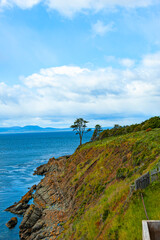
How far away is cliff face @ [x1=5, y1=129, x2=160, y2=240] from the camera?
14.6 m

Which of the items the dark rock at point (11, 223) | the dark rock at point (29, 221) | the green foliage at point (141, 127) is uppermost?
the green foliage at point (141, 127)

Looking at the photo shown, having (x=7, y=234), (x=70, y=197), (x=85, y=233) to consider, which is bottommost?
(x=7, y=234)

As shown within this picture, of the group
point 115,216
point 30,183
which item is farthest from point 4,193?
point 115,216

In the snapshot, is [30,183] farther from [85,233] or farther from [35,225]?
[85,233]

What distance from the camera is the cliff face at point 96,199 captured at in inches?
575

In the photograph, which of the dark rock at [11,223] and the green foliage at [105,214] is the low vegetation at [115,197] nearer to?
the green foliage at [105,214]

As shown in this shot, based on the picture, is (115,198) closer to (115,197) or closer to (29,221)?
(115,197)

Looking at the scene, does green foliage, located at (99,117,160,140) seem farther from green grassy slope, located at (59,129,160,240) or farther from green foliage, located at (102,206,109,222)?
green foliage, located at (102,206,109,222)

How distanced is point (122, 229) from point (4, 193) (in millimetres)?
44542

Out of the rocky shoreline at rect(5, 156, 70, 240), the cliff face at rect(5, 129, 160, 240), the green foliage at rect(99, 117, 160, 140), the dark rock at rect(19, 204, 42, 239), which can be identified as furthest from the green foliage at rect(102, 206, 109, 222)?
the green foliage at rect(99, 117, 160, 140)

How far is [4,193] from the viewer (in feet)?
159

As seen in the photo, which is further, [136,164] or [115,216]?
[136,164]

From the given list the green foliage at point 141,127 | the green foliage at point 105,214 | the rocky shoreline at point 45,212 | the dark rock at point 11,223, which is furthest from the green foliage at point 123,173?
the dark rock at point 11,223

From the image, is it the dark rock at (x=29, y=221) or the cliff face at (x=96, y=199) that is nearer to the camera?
the cliff face at (x=96, y=199)
